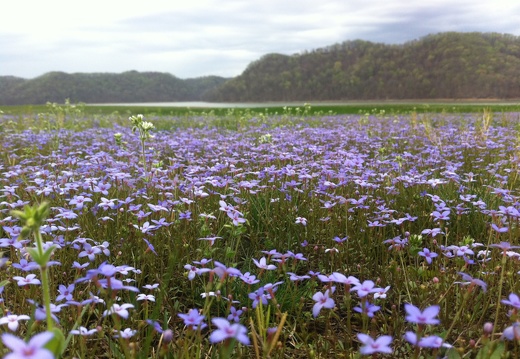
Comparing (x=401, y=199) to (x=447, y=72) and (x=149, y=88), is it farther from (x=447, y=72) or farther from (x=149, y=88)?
(x=149, y=88)

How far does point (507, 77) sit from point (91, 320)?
86179 mm

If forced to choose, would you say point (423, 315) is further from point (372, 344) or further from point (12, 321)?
point (12, 321)

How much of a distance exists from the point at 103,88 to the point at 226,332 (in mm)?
143510

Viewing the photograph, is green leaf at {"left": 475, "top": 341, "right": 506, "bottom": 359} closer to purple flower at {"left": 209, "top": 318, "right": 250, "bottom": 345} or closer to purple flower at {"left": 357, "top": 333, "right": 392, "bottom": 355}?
purple flower at {"left": 357, "top": 333, "right": 392, "bottom": 355}

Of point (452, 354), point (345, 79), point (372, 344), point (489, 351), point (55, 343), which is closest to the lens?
point (55, 343)

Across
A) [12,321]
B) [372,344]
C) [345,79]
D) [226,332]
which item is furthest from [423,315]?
[345,79]

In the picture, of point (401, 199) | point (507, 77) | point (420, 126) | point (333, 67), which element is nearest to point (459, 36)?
point (507, 77)

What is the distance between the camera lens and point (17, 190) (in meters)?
4.69

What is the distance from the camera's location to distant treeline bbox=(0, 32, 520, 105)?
77312 mm

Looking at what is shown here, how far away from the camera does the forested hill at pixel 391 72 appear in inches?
2975

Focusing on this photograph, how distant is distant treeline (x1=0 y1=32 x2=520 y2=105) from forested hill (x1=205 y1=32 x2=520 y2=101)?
0.17 m

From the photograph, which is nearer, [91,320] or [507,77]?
[91,320]

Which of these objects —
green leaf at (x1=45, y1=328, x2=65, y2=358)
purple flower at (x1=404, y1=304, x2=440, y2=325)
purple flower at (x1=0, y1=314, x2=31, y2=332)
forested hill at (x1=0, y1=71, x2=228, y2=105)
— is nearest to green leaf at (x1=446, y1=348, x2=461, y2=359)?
purple flower at (x1=404, y1=304, x2=440, y2=325)

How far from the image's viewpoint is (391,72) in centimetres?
9506
